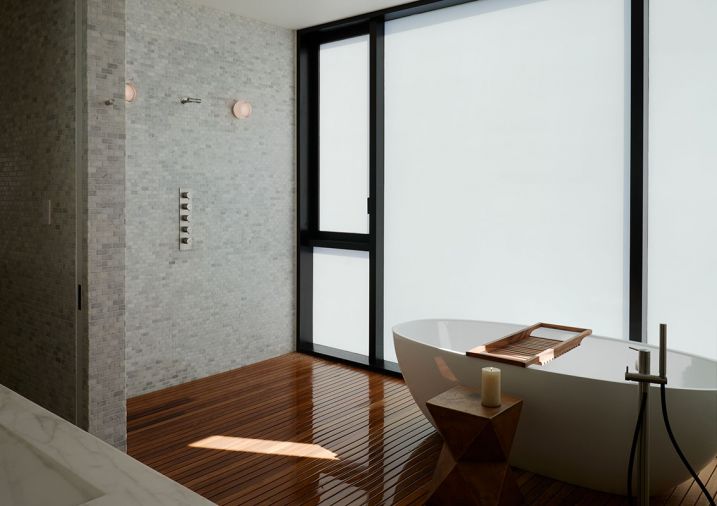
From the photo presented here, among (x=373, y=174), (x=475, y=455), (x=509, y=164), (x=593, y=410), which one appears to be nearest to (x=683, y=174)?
(x=509, y=164)

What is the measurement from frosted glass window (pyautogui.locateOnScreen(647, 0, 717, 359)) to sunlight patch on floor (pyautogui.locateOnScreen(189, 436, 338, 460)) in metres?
2.12

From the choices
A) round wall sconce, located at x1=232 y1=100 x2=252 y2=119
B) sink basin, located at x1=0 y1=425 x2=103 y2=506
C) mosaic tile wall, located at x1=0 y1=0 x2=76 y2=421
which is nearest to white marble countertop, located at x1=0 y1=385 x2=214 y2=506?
sink basin, located at x1=0 y1=425 x2=103 y2=506

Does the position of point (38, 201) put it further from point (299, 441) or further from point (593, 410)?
point (593, 410)

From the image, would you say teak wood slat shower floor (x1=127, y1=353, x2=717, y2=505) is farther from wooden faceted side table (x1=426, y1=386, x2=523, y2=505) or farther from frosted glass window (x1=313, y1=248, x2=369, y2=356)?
frosted glass window (x1=313, y1=248, x2=369, y2=356)

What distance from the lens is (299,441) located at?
3695mm

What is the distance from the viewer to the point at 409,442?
3.67 metres

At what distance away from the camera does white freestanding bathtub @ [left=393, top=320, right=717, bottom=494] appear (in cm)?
272

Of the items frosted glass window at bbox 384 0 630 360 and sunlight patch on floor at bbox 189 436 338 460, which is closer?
sunlight patch on floor at bbox 189 436 338 460

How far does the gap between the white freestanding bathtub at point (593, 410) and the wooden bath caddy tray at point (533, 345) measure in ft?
0.14

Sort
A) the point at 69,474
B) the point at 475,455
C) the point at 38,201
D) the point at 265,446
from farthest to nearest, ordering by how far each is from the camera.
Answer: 1. the point at 265,446
2. the point at 38,201
3. the point at 475,455
4. the point at 69,474

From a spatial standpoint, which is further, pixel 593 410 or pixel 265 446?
pixel 265 446

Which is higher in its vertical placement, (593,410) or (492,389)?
(492,389)

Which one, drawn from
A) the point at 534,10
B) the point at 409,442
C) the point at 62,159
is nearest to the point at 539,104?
the point at 534,10

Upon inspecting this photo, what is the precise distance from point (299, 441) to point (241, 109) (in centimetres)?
268
